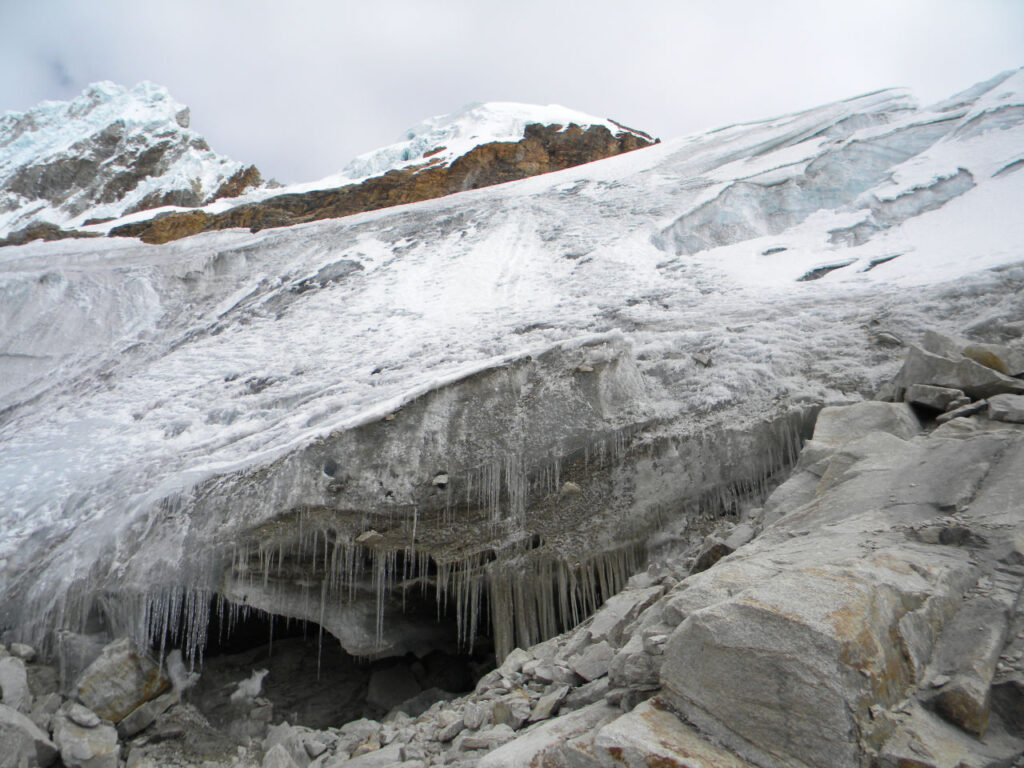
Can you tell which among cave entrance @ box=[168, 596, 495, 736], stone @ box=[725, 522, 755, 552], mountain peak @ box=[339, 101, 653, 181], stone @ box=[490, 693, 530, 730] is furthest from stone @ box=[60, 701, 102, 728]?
mountain peak @ box=[339, 101, 653, 181]

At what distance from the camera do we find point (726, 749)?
2285mm

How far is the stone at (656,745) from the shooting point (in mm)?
2236

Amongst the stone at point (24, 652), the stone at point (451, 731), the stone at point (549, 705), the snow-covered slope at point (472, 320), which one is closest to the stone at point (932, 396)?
the snow-covered slope at point (472, 320)

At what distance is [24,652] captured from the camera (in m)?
5.72

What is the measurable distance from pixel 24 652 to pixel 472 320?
21.4 ft

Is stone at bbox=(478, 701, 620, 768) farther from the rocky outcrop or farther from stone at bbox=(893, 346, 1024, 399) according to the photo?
the rocky outcrop

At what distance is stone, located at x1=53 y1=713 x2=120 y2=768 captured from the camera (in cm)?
492

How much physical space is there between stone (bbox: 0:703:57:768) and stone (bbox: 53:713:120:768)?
0.37 feet

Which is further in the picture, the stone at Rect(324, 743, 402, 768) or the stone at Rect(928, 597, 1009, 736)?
the stone at Rect(324, 743, 402, 768)

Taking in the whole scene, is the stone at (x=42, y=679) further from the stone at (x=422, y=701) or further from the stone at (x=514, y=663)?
the stone at (x=514, y=663)

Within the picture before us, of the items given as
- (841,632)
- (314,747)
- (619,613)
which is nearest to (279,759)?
(314,747)

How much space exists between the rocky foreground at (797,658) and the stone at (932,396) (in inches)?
0.7

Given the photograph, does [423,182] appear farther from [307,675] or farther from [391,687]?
[391,687]

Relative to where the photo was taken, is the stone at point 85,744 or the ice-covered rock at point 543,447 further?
the stone at point 85,744
